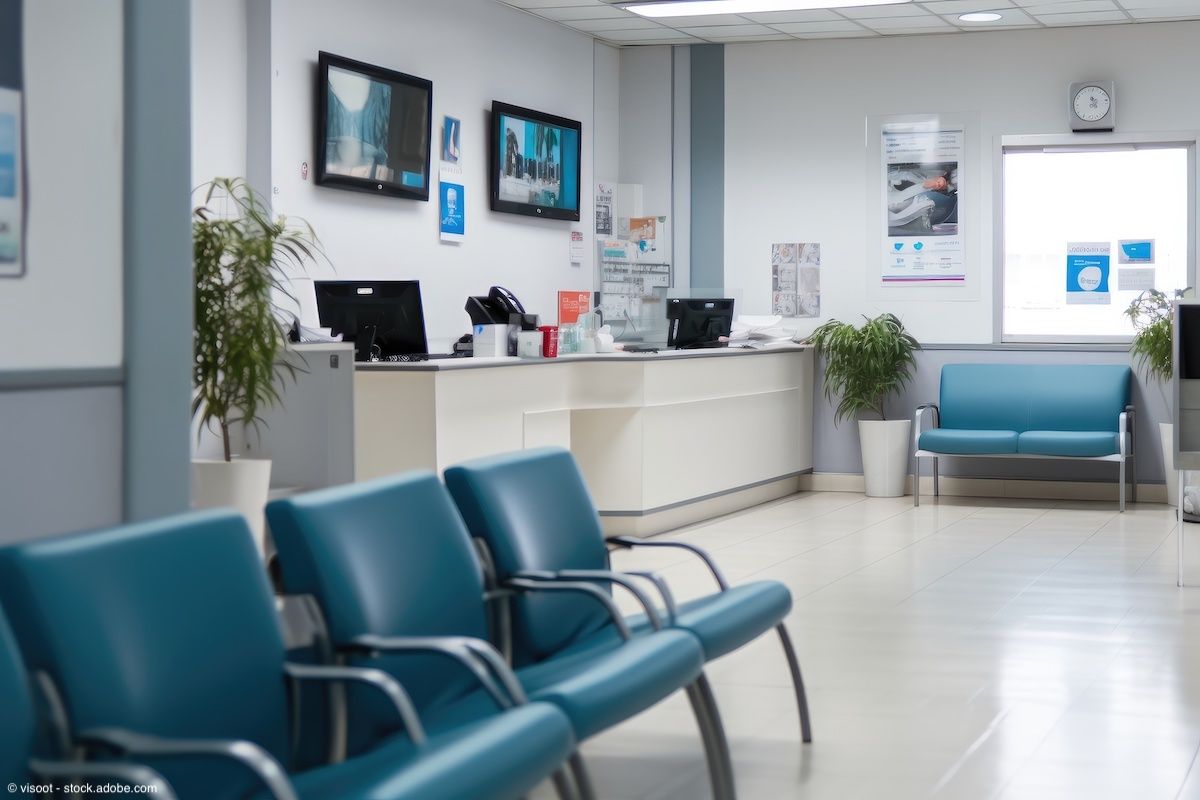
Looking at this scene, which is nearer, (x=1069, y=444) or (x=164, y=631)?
(x=164, y=631)

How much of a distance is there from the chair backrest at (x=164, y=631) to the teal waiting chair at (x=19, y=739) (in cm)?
6

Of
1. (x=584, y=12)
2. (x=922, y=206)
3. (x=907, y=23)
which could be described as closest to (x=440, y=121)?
(x=584, y=12)

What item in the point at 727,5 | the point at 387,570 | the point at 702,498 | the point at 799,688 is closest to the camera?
the point at 387,570

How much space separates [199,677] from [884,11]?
7.95m

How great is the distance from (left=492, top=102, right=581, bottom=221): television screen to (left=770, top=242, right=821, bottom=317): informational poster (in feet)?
5.20

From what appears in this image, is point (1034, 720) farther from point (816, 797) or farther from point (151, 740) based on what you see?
point (151, 740)

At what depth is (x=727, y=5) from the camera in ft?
30.0

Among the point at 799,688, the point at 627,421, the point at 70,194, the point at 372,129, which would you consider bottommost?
the point at 799,688

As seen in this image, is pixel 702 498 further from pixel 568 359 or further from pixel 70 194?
pixel 70 194

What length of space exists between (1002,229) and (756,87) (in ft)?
6.70

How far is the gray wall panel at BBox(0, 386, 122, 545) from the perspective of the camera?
10.6 ft

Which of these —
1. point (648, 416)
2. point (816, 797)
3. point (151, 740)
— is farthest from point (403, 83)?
point (151, 740)

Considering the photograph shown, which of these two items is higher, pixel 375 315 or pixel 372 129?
pixel 372 129

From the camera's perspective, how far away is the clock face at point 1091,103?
9.72 m
